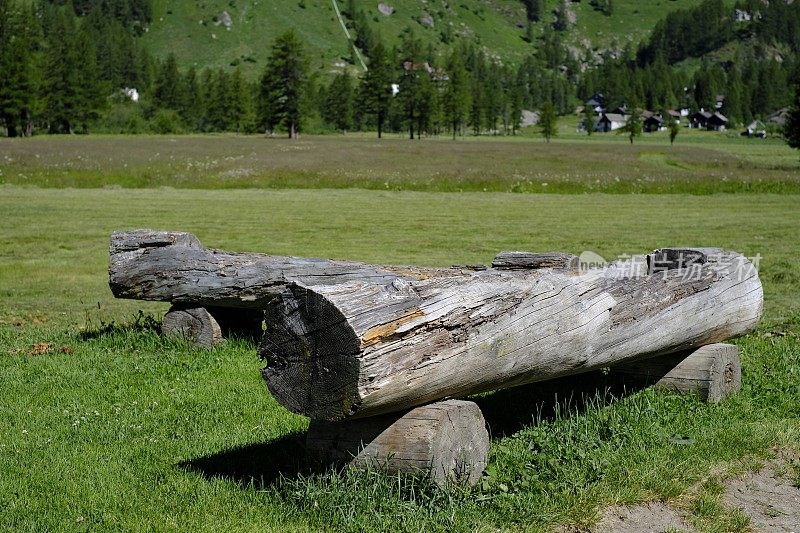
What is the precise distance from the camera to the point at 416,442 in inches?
189

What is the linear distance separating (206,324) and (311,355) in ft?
17.2

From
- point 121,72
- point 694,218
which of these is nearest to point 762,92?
point 121,72

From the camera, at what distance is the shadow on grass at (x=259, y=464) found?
5.36m

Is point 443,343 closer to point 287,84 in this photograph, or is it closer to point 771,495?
point 771,495

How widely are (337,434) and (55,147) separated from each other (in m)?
62.9

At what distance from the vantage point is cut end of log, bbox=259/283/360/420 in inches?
175

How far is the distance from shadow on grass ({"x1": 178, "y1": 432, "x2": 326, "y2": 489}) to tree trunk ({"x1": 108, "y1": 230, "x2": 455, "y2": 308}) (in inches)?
113

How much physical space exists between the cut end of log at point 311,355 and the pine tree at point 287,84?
112174mm

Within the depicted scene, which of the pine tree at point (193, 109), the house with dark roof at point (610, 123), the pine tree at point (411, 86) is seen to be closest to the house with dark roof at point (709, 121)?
the house with dark roof at point (610, 123)

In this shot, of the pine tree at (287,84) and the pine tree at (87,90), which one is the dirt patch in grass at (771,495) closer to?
the pine tree at (287,84)

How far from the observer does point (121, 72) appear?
7052 inches

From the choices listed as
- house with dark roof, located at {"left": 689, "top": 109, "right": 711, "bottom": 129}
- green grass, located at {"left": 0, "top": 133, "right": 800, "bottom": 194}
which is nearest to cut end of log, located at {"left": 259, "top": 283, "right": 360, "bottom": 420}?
green grass, located at {"left": 0, "top": 133, "right": 800, "bottom": 194}

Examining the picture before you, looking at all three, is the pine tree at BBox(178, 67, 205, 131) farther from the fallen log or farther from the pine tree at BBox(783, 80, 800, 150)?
the fallen log

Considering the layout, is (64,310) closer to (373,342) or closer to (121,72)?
(373,342)
